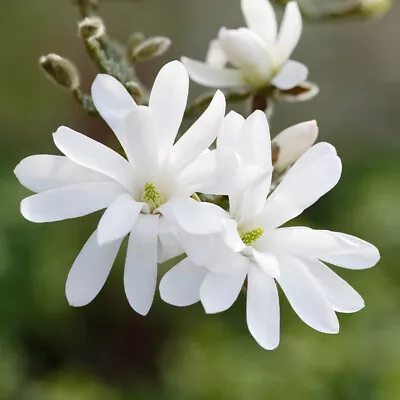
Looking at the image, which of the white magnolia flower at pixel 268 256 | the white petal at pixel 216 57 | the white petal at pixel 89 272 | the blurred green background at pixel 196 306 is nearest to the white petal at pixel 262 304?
the white magnolia flower at pixel 268 256

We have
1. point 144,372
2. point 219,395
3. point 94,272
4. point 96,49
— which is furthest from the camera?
point 144,372

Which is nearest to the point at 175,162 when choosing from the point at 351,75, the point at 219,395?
the point at 219,395

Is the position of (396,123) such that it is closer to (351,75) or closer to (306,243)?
(351,75)

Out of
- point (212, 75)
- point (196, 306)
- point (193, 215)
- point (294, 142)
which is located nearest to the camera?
point (193, 215)

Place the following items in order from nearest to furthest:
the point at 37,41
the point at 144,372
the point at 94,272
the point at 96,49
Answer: the point at 94,272, the point at 96,49, the point at 144,372, the point at 37,41

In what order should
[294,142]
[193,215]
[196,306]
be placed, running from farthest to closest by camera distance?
[196,306] → [294,142] → [193,215]

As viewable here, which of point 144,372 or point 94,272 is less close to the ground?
point 94,272

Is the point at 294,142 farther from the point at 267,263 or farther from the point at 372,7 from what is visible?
the point at 372,7

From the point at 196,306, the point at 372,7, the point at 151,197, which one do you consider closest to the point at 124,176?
the point at 151,197
